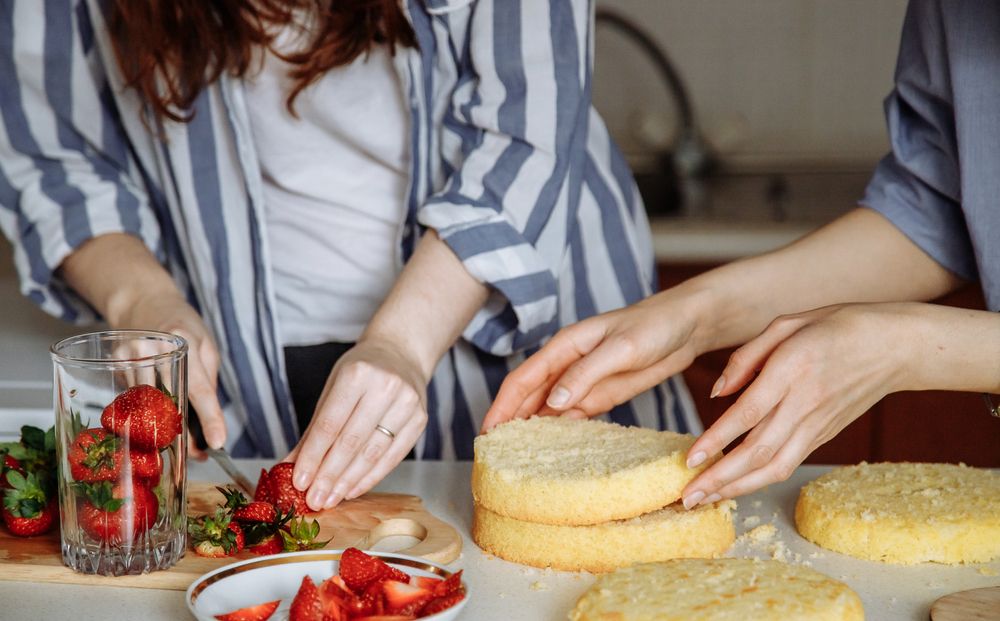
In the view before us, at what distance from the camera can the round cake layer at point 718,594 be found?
78cm

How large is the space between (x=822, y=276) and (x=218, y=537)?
738 mm

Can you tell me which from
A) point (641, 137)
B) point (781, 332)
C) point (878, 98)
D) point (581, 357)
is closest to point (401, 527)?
point (581, 357)

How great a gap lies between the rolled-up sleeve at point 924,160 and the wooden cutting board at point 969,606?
1.67ft

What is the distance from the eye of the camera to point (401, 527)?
3.50ft

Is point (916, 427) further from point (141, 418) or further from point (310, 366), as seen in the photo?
point (141, 418)

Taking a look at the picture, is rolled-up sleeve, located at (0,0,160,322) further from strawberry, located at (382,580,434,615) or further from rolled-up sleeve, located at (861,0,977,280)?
rolled-up sleeve, located at (861,0,977,280)

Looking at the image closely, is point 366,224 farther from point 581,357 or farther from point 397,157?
point 581,357

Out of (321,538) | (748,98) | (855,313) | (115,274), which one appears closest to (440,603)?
(321,538)

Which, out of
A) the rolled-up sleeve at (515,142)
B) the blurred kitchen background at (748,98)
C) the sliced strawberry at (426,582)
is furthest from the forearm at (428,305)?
the blurred kitchen background at (748,98)

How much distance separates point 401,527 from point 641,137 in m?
2.18

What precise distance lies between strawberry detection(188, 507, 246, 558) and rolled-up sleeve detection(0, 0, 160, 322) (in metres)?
0.61

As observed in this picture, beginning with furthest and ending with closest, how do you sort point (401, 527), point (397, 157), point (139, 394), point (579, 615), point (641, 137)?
1. point (641, 137)
2. point (397, 157)
3. point (401, 527)
4. point (139, 394)
5. point (579, 615)

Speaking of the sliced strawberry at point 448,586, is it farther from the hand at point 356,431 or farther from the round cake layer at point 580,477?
the hand at point 356,431

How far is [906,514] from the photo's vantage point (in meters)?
0.99
